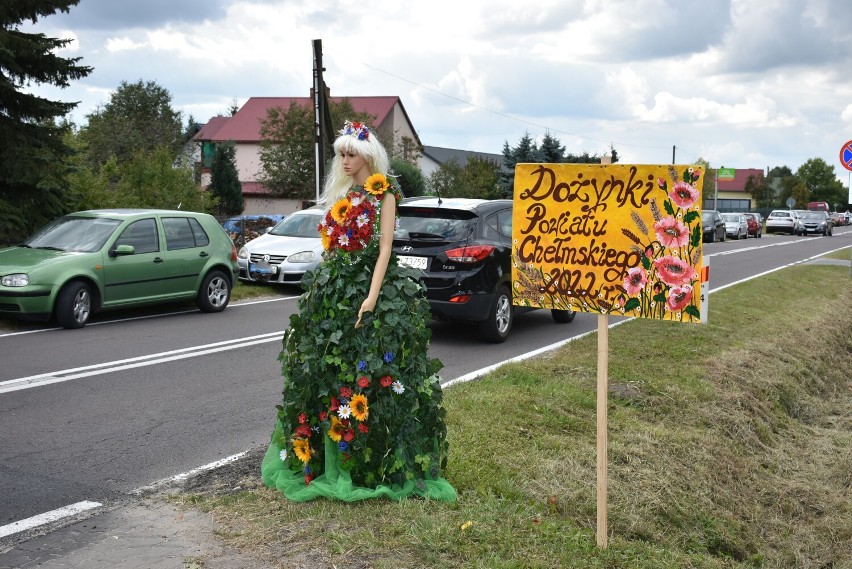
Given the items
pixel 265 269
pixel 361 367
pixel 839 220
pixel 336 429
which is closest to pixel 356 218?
pixel 361 367

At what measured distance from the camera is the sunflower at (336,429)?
480cm

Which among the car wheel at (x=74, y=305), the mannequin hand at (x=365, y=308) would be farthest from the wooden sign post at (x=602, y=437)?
the car wheel at (x=74, y=305)

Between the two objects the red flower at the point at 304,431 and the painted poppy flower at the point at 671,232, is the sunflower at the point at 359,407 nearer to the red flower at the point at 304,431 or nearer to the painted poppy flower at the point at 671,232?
the red flower at the point at 304,431

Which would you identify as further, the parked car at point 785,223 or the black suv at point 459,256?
the parked car at point 785,223

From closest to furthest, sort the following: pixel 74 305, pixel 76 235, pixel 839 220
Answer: pixel 74 305 → pixel 76 235 → pixel 839 220

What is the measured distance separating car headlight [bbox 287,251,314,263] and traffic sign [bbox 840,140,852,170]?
13759mm

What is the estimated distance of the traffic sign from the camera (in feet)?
72.9

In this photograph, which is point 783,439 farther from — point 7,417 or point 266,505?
point 7,417

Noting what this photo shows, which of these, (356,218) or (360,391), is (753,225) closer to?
(356,218)

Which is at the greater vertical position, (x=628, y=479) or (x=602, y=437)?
(x=602, y=437)

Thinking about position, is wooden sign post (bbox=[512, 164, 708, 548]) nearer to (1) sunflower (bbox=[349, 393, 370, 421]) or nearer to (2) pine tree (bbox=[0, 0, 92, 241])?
(1) sunflower (bbox=[349, 393, 370, 421])

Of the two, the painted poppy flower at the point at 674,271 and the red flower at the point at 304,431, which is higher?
the painted poppy flower at the point at 674,271

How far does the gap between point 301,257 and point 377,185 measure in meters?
12.4

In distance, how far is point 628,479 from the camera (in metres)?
5.82
